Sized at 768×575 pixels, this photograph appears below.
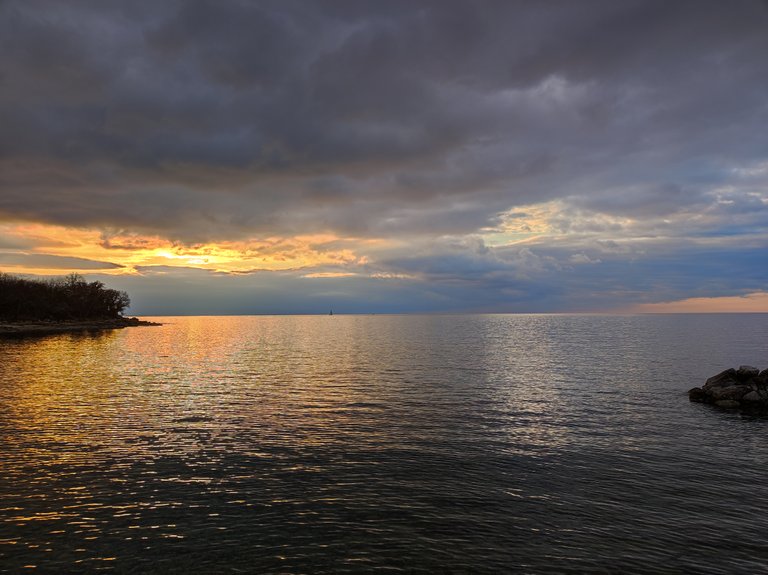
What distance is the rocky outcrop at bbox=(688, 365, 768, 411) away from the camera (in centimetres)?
4956

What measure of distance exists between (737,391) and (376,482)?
4668 cm

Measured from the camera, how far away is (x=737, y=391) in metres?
50.8

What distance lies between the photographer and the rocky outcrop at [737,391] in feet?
163

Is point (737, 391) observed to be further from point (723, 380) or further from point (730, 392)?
point (723, 380)

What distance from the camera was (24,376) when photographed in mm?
64625

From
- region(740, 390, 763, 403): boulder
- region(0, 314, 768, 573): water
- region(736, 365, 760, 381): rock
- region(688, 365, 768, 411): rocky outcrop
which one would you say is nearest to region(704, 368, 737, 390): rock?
region(688, 365, 768, 411): rocky outcrop

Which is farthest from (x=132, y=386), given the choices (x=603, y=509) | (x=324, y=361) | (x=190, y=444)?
(x=603, y=509)

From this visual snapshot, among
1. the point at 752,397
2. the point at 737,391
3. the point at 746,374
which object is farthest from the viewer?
the point at 746,374

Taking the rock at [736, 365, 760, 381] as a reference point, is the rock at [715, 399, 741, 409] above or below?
below

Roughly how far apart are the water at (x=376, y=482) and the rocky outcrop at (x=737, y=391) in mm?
3214

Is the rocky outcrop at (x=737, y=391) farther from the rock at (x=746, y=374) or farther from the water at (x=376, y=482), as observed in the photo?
the water at (x=376, y=482)

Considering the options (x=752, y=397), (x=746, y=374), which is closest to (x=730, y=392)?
(x=752, y=397)

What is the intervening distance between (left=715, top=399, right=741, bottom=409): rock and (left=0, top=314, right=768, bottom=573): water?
2.31 m

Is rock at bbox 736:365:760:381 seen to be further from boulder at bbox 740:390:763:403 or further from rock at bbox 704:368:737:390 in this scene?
boulder at bbox 740:390:763:403
